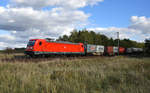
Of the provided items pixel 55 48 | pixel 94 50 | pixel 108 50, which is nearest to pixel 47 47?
pixel 55 48

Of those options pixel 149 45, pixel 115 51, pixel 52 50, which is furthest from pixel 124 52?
pixel 52 50

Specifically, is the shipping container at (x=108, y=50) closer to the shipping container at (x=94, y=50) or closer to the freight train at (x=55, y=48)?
the shipping container at (x=94, y=50)

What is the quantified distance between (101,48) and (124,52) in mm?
18444

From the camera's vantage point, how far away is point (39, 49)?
19.6 m

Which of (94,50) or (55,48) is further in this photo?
(94,50)

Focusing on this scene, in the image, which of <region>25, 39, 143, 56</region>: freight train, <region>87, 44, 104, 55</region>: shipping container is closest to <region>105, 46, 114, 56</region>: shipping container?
<region>87, 44, 104, 55</region>: shipping container

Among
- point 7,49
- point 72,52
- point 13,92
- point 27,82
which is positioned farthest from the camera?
point 7,49

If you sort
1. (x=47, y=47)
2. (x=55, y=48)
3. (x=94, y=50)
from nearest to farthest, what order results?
(x=47, y=47) → (x=55, y=48) → (x=94, y=50)

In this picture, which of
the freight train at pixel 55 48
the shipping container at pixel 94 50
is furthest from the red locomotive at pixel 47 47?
the shipping container at pixel 94 50

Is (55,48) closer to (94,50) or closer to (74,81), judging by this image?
(94,50)

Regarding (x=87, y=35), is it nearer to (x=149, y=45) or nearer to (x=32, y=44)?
(x=149, y=45)

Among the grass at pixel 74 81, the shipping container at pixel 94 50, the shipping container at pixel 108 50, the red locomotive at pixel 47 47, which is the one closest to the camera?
the grass at pixel 74 81

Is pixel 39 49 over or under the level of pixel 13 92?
over

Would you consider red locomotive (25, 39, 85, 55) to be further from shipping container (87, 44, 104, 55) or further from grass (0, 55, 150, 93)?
grass (0, 55, 150, 93)
